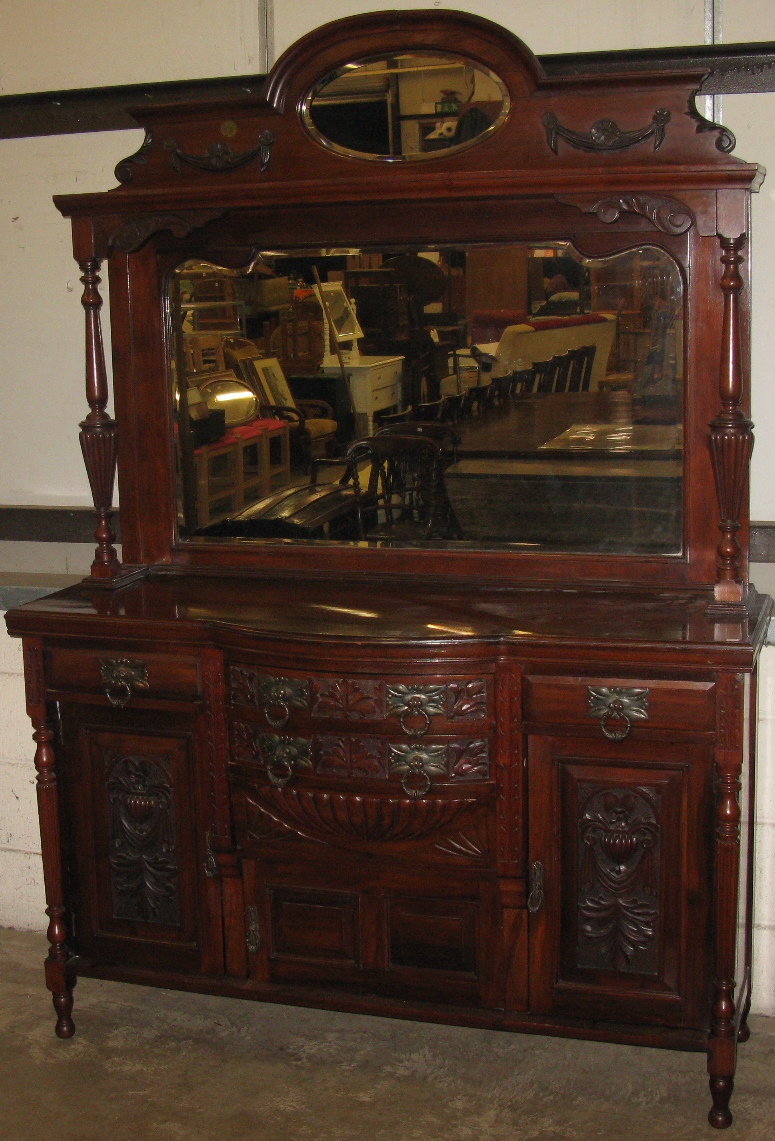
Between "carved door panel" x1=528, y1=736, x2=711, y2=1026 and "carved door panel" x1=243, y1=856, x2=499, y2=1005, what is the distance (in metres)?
0.12

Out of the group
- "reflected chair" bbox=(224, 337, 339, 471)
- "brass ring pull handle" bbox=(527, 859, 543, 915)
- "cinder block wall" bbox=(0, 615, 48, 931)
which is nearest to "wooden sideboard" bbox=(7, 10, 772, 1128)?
"brass ring pull handle" bbox=(527, 859, 543, 915)

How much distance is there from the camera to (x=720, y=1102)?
2455 millimetres

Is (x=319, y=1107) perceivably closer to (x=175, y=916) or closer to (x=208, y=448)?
(x=175, y=916)

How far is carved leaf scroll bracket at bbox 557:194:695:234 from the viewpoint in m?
2.49

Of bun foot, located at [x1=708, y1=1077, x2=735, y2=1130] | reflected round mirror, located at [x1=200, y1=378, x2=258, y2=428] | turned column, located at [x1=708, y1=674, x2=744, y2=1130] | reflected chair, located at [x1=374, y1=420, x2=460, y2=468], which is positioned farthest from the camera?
reflected round mirror, located at [x1=200, y1=378, x2=258, y2=428]

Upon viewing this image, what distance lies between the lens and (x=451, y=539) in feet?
9.18

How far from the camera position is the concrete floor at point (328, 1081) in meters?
2.50

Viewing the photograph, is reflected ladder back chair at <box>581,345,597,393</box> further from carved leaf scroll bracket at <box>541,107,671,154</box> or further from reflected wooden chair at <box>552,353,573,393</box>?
carved leaf scroll bracket at <box>541,107,671,154</box>

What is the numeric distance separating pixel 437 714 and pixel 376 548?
1.77 feet

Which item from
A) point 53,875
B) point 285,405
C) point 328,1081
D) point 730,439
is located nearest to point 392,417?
point 285,405

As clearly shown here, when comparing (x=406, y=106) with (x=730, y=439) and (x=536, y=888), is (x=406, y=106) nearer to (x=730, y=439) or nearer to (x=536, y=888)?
(x=730, y=439)

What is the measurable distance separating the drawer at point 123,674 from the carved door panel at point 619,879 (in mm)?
736

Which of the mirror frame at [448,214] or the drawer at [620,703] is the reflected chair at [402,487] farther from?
the drawer at [620,703]

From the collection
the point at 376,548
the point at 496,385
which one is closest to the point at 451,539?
the point at 376,548
